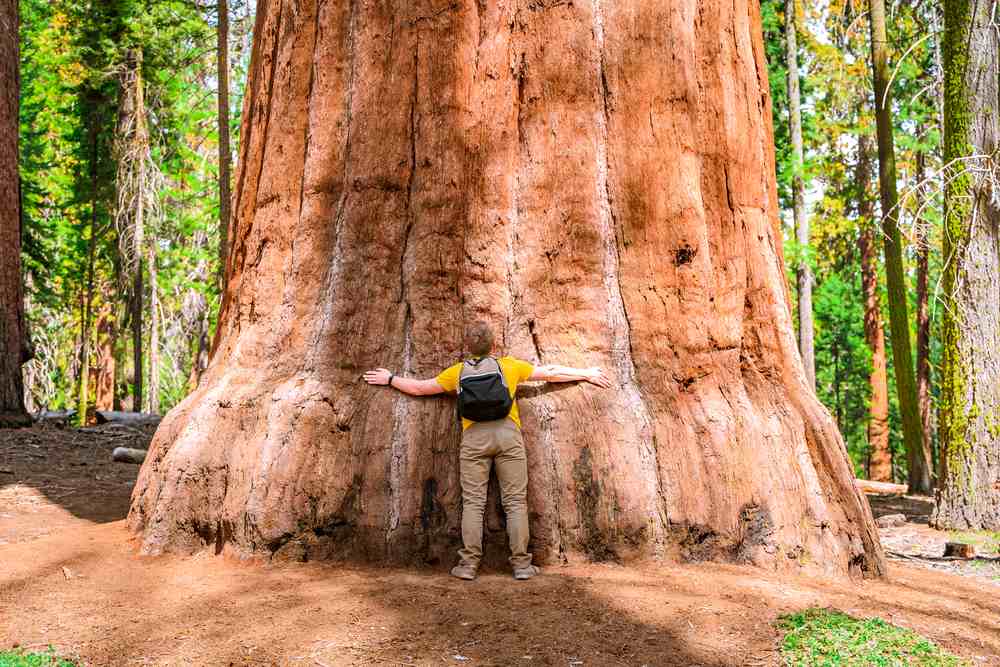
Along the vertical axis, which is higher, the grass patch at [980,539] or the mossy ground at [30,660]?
the mossy ground at [30,660]

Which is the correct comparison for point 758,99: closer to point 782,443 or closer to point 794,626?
point 782,443

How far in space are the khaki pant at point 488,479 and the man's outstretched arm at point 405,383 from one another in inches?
16.6

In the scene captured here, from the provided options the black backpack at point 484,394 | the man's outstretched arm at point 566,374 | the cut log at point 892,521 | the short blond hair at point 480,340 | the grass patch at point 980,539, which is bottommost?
the cut log at point 892,521

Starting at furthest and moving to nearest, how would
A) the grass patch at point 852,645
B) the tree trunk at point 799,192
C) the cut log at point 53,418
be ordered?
the tree trunk at point 799,192, the cut log at point 53,418, the grass patch at point 852,645

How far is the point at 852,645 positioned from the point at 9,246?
1191 cm

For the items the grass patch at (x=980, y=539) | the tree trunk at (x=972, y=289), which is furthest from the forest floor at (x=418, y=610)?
the tree trunk at (x=972, y=289)

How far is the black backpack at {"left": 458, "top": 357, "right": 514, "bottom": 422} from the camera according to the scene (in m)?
5.30

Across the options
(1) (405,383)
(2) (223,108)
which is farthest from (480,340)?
(2) (223,108)

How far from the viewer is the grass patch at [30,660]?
386 centimetres

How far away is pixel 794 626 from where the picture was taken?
14.6ft

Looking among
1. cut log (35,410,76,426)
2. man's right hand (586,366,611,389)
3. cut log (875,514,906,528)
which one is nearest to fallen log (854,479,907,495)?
cut log (875,514,906,528)

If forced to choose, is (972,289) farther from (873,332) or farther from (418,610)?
A: (873,332)

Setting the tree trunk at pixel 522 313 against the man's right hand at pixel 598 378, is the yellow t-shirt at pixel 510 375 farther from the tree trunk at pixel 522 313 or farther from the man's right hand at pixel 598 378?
the man's right hand at pixel 598 378

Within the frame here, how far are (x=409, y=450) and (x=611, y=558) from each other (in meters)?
1.55
